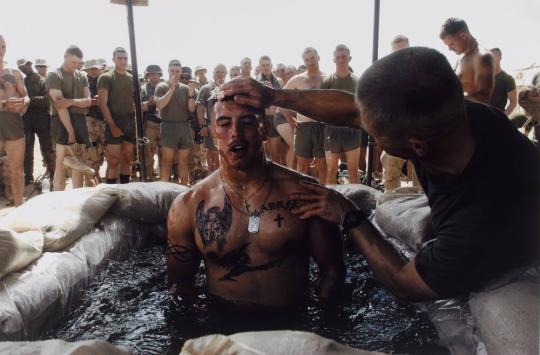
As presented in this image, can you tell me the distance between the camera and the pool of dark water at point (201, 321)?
100.0 inches

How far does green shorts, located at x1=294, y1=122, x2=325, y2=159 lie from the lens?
583 cm

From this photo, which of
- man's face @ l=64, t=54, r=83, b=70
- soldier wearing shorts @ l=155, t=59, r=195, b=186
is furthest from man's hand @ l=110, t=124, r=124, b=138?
man's face @ l=64, t=54, r=83, b=70

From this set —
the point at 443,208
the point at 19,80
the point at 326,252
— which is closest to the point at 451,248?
the point at 443,208

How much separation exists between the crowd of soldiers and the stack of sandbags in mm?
3362

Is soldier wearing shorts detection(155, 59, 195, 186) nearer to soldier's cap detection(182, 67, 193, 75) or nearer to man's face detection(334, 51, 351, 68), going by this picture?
soldier's cap detection(182, 67, 193, 75)

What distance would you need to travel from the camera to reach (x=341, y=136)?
5469mm

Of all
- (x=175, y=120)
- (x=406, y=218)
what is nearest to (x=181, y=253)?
(x=406, y=218)

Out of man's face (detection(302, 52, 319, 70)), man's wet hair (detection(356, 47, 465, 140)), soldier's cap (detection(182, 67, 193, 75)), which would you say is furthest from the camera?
soldier's cap (detection(182, 67, 193, 75))

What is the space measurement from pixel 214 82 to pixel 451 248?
6.19 meters

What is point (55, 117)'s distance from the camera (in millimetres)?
5859

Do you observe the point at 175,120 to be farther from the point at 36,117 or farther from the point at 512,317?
the point at 512,317

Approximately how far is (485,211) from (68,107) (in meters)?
5.16

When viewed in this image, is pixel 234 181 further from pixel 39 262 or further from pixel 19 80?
pixel 19 80

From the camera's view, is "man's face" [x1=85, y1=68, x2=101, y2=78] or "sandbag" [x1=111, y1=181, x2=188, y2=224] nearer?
"sandbag" [x1=111, y1=181, x2=188, y2=224]
